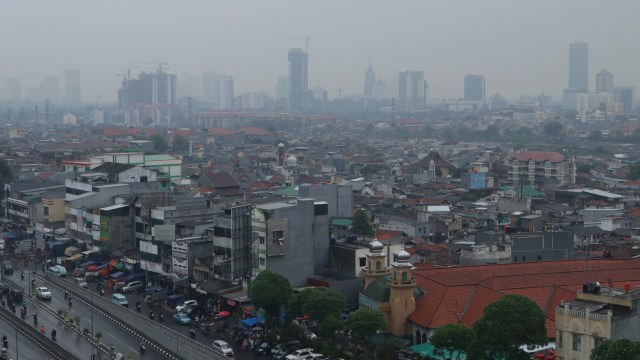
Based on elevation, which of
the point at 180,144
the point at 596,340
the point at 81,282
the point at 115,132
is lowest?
the point at 81,282

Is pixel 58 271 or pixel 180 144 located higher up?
pixel 180 144

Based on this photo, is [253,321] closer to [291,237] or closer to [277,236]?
[277,236]

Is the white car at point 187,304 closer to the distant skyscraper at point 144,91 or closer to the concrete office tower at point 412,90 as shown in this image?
the distant skyscraper at point 144,91

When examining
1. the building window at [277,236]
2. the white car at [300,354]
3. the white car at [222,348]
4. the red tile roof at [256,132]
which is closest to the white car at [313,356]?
the white car at [300,354]

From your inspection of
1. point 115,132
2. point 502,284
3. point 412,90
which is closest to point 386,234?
point 502,284

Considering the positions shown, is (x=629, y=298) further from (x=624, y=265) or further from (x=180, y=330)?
(x=180, y=330)

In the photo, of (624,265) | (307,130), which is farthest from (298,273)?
(307,130)

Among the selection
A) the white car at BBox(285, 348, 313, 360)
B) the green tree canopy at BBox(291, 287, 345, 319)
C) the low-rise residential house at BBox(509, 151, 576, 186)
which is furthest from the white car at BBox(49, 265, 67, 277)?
the low-rise residential house at BBox(509, 151, 576, 186)
